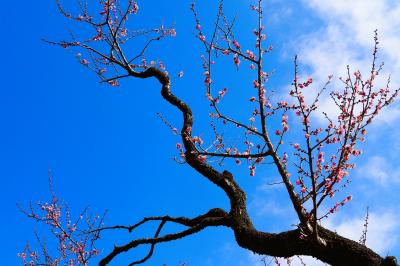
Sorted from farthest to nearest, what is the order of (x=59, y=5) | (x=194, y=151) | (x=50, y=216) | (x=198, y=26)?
1. (x=50, y=216)
2. (x=59, y=5)
3. (x=198, y=26)
4. (x=194, y=151)

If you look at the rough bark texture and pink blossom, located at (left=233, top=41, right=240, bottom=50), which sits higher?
pink blossom, located at (left=233, top=41, right=240, bottom=50)


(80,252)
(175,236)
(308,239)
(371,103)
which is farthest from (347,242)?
(80,252)

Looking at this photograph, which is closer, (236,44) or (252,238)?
(252,238)

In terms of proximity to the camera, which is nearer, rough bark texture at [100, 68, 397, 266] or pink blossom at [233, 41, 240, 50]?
rough bark texture at [100, 68, 397, 266]

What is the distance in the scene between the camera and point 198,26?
22.5 ft

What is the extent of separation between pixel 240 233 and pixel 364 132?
2.06 metres

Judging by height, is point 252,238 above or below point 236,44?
below

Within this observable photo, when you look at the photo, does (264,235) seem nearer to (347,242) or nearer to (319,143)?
(347,242)

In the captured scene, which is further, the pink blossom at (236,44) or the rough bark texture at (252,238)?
the pink blossom at (236,44)

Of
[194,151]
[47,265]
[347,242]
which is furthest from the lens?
[47,265]

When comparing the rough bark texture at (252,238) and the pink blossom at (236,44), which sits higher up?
the pink blossom at (236,44)

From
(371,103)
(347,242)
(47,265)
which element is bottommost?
(347,242)

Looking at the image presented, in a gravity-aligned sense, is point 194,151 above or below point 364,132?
above

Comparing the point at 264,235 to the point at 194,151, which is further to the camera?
the point at 194,151
